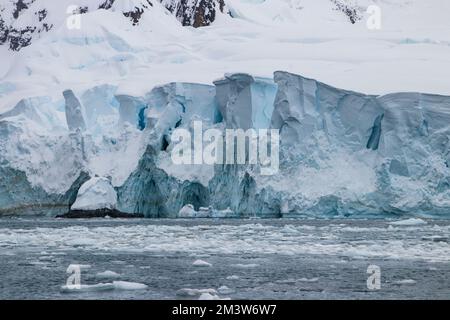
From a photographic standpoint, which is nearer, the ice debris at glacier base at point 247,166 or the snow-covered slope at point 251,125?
the ice debris at glacier base at point 247,166

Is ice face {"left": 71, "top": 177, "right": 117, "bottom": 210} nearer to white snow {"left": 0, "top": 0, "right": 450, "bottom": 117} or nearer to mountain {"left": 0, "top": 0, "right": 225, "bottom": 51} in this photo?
white snow {"left": 0, "top": 0, "right": 450, "bottom": 117}

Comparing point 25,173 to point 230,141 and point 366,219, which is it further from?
point 366,219

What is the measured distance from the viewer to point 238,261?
44.9 ft

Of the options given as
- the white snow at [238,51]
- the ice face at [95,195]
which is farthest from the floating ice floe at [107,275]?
the white snow at [238,51]

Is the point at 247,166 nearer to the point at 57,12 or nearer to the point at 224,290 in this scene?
the point at 224,290

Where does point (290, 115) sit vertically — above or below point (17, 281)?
above

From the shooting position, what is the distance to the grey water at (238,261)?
34.3 ft

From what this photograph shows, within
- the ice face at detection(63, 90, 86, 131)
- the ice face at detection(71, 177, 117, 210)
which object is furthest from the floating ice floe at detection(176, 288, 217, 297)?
the ice face at detection(63, 90, 86, 131)

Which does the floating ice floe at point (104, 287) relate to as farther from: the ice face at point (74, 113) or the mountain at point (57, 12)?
the mountain at point (57, 12)

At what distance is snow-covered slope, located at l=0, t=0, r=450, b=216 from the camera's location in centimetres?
2523

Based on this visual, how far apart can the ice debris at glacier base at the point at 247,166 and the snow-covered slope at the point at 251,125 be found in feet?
0.14

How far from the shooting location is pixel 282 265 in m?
13.1
